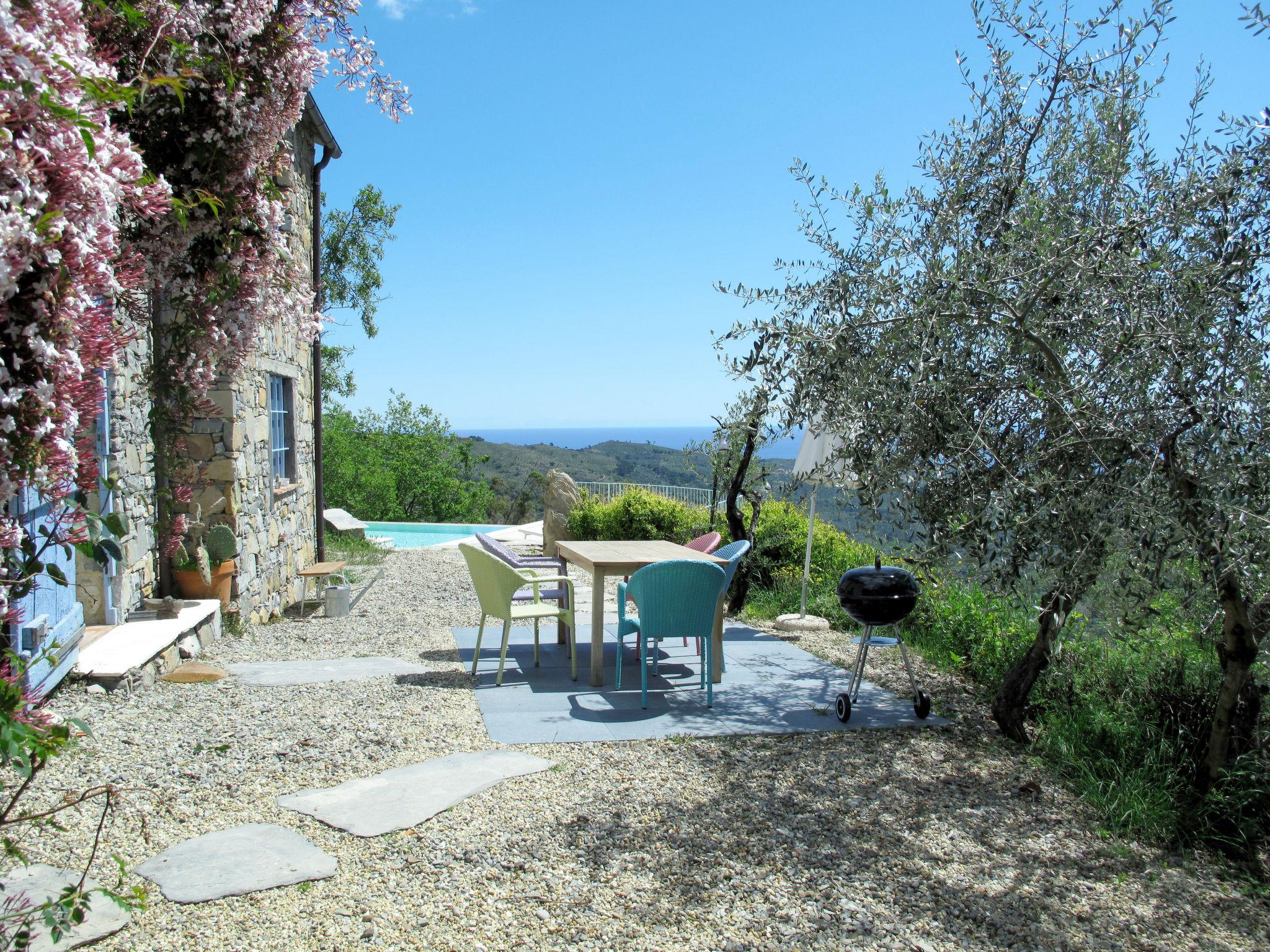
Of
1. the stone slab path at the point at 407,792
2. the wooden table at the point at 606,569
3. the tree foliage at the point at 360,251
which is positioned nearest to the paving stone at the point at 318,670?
the wooden table at the point at 606,569

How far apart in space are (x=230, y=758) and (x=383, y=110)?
2.68m

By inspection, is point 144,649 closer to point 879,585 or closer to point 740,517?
point 879,585

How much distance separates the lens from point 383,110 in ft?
8.52

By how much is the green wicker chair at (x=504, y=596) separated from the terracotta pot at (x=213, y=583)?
203 cm

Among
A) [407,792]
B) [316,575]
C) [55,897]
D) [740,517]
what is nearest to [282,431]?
[316,575]

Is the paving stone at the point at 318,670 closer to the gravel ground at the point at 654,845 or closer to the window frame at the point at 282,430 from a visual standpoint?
the gravel ground at the point at 654,845

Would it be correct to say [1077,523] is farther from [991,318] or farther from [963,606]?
[963,606]

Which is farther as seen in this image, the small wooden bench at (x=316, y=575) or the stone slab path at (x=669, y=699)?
the small wooden bench at (x=316, y=575)

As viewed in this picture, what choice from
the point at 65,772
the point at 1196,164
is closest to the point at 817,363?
the point at 1196,164

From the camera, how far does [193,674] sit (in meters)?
4.88

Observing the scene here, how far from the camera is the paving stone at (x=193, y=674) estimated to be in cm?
483

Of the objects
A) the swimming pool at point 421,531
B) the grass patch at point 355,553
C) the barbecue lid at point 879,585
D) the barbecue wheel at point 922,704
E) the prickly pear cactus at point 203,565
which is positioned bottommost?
the swimming pool at point 421,531

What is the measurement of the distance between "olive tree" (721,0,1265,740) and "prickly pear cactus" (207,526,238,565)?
4.06m

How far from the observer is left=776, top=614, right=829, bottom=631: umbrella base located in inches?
277
